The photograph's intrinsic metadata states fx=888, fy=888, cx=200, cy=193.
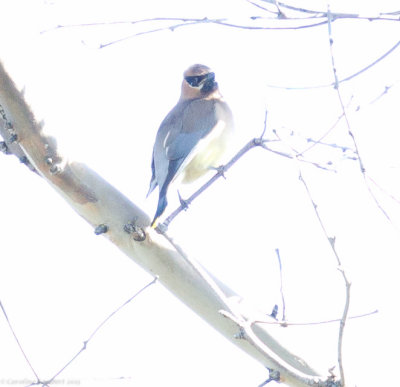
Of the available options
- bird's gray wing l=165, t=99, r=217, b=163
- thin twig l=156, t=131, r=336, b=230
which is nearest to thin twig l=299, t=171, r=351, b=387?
thin twig l=156, t=131, r=336, b=230

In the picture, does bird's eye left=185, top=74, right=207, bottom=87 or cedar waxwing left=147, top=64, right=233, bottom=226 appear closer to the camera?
cedar waxwing left=147, top=64, right=233, bottom=226

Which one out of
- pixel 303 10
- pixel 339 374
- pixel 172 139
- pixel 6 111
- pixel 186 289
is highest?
pixel 172 139

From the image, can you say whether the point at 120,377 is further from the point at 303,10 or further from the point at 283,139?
the point at 303,10

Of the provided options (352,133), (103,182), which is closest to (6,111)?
(103,182)

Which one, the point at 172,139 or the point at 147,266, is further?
the point at 172,139

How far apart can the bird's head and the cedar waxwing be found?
0.13 feet

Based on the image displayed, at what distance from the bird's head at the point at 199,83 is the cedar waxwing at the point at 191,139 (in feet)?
0.13

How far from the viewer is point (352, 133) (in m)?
2.96

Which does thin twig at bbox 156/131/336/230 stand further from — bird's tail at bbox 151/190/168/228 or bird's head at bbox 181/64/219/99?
bird's head at bbox 181/64/219/99

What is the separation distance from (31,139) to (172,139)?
160cm

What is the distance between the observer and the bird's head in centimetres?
548

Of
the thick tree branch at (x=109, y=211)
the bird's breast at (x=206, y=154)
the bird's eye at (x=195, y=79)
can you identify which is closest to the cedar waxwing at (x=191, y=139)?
the bird's breast at (x=206, y=154)

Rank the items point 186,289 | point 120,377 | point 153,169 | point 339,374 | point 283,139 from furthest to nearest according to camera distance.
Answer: point 153,169 → point 120,377 → point 186,289 → point 283,139 → point 339,374

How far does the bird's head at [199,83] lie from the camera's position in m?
5.48
